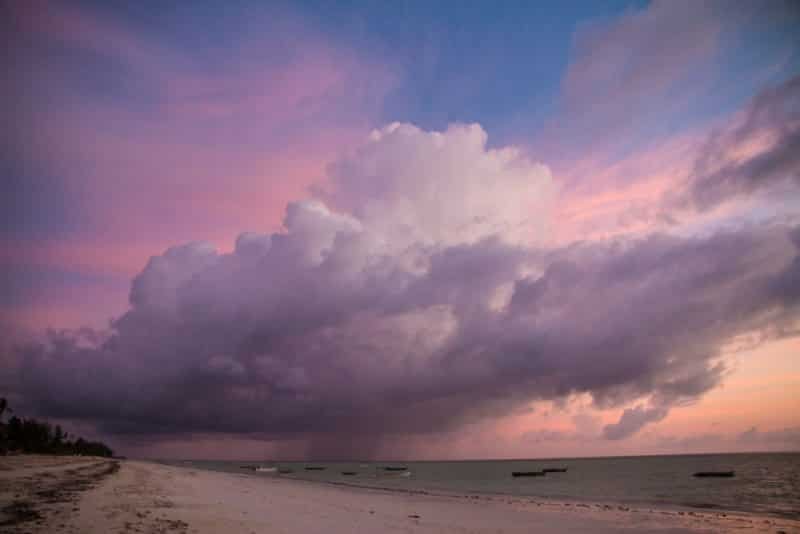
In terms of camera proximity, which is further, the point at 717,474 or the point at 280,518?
the point at 717,474

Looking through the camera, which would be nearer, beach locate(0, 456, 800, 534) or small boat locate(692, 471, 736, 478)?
beach locate(0, 456, 800, 534)

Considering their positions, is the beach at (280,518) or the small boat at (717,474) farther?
the small boat at (717,474)

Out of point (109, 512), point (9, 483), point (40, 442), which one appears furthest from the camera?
point (40, 442)

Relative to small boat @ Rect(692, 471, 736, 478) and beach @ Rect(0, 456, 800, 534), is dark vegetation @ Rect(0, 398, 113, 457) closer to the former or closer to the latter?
beach @ Rect(0, 456, 800, 534)

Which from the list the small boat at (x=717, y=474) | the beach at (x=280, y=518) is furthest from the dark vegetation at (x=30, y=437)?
the small boat at (x=717, y=474)

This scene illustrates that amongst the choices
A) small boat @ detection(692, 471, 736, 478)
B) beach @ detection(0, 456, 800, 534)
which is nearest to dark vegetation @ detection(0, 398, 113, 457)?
beach @ detection(0, 456, 800, 534)

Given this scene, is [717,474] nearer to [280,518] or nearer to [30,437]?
[280,518]

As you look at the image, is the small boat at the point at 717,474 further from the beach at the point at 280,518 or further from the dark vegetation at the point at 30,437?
the dark vegetation at the point at 30,437

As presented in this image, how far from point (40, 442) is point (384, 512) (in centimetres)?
15117

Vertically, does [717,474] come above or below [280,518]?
below

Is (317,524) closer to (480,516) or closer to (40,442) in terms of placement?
(480,516)

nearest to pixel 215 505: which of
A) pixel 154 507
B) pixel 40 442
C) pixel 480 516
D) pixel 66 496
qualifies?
pixel 154 507

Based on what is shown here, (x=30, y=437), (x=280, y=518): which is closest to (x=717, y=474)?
(x=280, y=518)

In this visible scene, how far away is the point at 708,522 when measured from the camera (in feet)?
117
